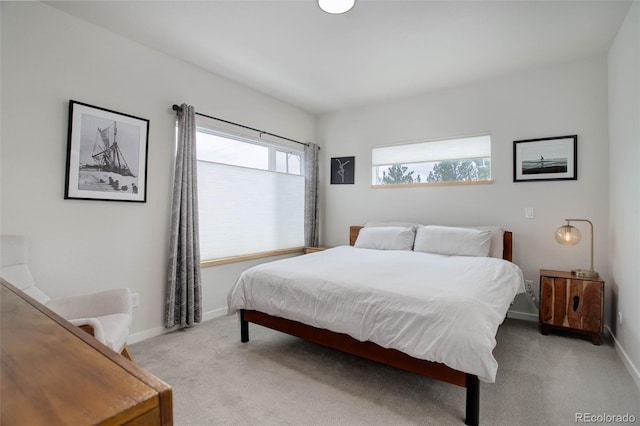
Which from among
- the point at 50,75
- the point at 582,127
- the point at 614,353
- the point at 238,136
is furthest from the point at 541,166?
the point at 50,75

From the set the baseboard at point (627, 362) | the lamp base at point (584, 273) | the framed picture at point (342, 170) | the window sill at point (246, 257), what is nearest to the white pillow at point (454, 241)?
the lamp base at point (584, 273)

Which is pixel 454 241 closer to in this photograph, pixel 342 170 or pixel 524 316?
pixel 524 316

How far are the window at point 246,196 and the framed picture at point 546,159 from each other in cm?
269

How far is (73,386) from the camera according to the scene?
46cm

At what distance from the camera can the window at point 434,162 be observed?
358cm

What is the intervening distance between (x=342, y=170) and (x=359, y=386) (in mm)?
3112

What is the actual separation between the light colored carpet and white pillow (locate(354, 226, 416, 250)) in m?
1.33

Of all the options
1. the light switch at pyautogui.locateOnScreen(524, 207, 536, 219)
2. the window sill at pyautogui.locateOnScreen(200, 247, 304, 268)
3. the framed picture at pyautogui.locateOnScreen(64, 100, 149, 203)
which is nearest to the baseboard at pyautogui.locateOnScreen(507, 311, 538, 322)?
the light switch at pyautogui.locateOnScreen(524, 207, 536, 219)

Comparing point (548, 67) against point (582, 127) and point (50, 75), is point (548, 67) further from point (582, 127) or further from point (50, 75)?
point (50, 75)

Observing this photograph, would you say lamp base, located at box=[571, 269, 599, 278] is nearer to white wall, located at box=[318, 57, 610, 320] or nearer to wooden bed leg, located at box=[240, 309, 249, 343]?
white wall, located at box=[318, 57, 610, 320]

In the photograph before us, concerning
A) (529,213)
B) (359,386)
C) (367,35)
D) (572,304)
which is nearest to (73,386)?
(359,386)

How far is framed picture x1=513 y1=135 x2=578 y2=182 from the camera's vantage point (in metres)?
3.04

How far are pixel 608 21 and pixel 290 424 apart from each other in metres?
3.62

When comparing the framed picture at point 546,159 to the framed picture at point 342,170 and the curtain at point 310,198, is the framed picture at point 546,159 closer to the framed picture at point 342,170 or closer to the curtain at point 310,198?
the framed picture at point 342,170
